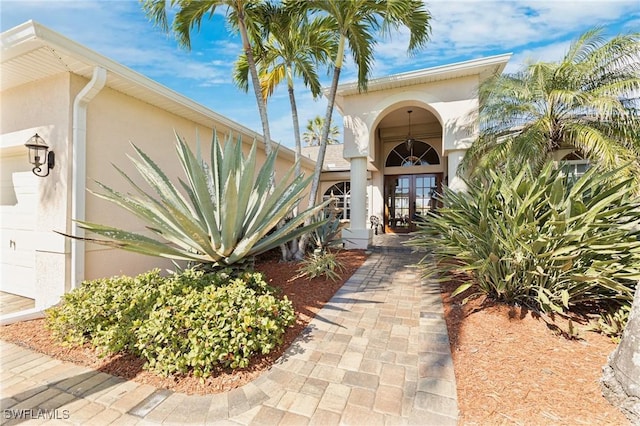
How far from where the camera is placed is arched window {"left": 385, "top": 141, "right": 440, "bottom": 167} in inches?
428

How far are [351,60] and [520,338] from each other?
5.95 m

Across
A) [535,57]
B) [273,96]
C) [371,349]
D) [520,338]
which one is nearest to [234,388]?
[371,349]

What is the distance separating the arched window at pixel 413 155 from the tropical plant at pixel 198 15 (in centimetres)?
724

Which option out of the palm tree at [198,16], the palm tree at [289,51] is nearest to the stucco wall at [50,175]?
the palm tree at [198,16]

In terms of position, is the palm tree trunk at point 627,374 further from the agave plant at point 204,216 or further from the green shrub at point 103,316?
the green shrub at point 103,316

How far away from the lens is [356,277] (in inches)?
196

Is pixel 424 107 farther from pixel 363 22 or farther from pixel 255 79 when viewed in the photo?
pixel 255 79

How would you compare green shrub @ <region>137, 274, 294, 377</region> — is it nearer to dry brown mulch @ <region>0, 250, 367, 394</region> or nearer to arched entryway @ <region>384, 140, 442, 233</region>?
dry brown mulch @ <region>0, 250, 367, 394</region>

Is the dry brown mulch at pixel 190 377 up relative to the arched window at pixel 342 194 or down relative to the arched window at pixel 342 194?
down

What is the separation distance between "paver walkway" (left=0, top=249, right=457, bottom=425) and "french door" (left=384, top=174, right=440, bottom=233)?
8479 millimetres

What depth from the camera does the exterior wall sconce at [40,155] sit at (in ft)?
12.7

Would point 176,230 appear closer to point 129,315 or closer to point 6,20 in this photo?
point 129,315

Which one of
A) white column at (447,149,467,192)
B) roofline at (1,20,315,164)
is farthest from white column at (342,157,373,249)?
roofline at (1,20,315,164)

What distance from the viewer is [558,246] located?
282cm
